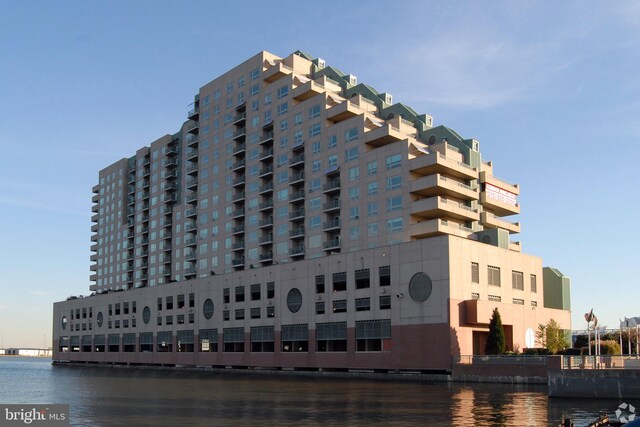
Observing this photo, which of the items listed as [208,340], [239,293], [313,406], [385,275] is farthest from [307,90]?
[313,406]

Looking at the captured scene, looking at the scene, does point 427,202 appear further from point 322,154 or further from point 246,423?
point 246,423

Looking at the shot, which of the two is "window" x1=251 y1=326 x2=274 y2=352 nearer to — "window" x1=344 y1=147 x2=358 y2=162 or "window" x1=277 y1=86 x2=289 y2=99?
"window" x1=344 y1=147 x2=358 y2=162

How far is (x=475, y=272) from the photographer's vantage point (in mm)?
93562

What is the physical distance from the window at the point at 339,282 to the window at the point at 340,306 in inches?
63.1

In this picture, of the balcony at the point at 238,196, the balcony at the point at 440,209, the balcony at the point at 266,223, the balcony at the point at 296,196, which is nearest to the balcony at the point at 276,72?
the balcony at the point at 238,196

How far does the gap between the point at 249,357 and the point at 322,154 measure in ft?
113

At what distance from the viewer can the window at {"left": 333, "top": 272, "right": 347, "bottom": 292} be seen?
100 metres

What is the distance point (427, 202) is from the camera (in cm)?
10056

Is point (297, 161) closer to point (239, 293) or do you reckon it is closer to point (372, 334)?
point (239, 293)

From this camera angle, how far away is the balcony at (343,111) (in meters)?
112

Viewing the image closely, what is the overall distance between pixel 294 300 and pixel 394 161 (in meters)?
25.4

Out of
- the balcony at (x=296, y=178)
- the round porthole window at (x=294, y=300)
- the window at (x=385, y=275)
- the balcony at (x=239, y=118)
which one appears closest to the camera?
the window at (x=385, y=275)

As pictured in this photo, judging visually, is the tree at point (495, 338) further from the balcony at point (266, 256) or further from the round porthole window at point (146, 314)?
the round porthole window at point (146, 314)

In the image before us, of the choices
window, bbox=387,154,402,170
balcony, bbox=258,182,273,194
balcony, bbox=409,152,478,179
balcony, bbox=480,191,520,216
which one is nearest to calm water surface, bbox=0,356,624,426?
balcony, bbox=409,152,478,179
